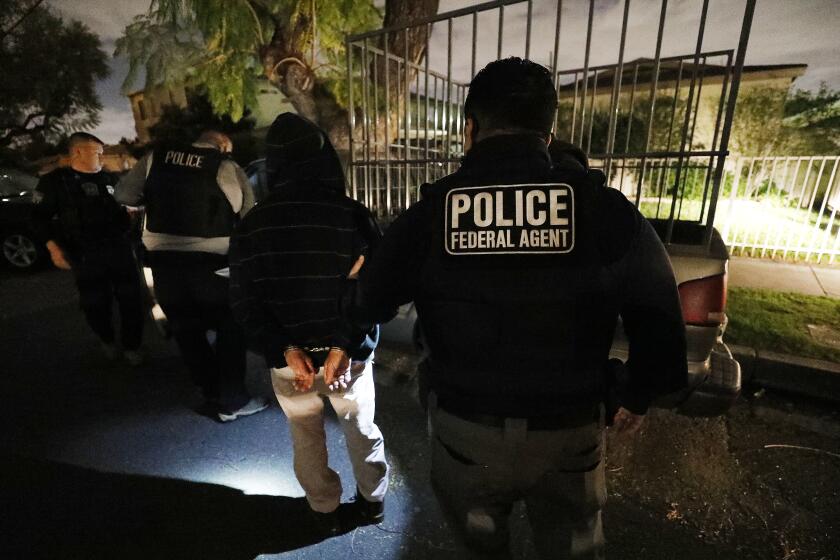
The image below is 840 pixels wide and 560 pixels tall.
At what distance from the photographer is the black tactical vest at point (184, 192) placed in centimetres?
257

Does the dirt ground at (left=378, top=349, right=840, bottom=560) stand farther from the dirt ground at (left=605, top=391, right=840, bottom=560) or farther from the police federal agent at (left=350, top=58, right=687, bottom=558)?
the police federal agent at (left=350, top=58, right=687, bottom=558)

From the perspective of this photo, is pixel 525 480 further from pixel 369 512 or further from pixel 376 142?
pixel 376 142

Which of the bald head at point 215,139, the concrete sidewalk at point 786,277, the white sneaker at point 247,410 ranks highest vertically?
the bald head at point 215,139

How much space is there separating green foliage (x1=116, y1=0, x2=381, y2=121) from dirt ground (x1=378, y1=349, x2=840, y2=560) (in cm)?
603

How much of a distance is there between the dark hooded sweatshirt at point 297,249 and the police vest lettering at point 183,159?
108cm

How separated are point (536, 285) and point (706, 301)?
156 centimetres

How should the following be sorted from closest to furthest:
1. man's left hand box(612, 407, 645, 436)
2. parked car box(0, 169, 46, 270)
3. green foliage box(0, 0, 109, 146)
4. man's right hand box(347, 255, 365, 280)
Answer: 1. man's left hand box(612, 407, 645, 436)
2. man's right hand box(347, 255, 365, 280)
3. parked car box(0, 169, 46, 270)
4. green foliage box(0, 0, 109, 146)

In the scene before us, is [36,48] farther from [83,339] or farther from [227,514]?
[227,514]

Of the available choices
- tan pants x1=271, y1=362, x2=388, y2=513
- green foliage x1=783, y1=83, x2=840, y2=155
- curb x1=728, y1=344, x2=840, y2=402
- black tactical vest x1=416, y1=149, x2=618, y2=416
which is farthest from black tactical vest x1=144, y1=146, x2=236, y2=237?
green foliage x1=783, y1=83, x2=840, y2=155

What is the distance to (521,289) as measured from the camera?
111cm

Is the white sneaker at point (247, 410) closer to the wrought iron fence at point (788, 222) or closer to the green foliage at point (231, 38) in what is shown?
the green foliage at point (231, 38)

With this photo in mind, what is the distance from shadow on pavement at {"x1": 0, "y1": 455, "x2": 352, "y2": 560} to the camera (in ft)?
6.55

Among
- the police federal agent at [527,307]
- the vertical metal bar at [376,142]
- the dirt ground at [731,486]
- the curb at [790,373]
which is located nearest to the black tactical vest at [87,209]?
the vertical metal bar at [376,142]

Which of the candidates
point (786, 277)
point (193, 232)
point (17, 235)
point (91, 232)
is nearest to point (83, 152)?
point (91, 232)
